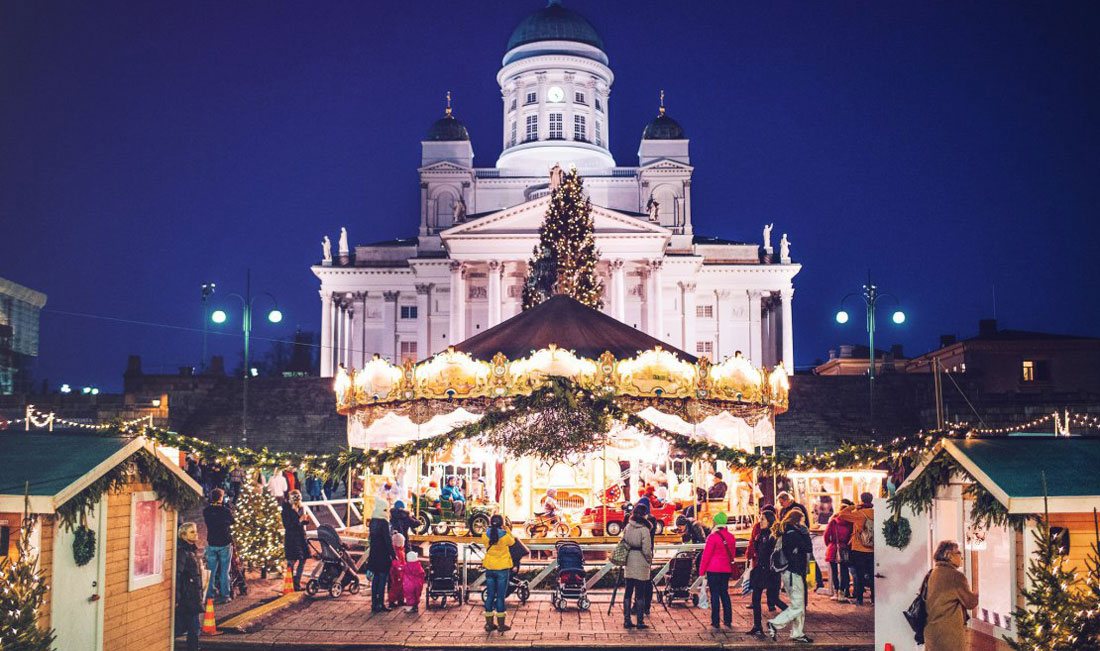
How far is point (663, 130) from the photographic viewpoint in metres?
76.9

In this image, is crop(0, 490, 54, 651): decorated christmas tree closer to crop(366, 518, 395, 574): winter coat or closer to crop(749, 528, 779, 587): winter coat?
crop(366, 518, 395, 574): winter coat

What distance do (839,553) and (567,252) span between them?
44.4ft

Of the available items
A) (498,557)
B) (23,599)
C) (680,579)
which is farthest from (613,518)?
(23,599)

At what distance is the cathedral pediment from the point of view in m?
66.1

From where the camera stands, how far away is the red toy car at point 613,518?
2033 cm

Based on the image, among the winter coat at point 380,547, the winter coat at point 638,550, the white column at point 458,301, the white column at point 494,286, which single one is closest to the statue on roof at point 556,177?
the winter coat at point 380,547

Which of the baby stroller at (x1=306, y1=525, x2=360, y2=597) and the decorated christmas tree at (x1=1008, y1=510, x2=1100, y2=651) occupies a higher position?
the decorated christmas tree at (x1=1008, y1=510, x2=1100, y2=651)

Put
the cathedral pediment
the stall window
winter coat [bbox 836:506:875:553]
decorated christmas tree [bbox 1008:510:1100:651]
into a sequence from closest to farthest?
decorated christmas tree [bbox 1008:510:1100:651], the stall window, winter coat [bbox 836:506:875:553], the cathedral pediment

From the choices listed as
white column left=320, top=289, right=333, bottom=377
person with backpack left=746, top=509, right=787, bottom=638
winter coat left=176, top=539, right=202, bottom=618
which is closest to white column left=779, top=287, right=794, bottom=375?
white column left=320, top=289, right=333, bottom=377

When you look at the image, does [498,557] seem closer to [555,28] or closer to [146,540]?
[146,540]

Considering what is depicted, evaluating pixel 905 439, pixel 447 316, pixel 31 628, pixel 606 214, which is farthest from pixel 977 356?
pixel 31 628

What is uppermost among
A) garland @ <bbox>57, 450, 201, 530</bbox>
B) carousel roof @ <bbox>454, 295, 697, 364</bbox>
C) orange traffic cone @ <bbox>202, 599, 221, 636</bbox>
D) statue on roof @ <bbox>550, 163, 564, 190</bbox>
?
statue on roof @ <bbox>550, 163, 564, 190</bbox>

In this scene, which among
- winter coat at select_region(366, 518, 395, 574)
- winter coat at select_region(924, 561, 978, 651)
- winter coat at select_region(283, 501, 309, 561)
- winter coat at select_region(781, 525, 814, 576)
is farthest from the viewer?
winter coat at select_region(283, 501, 309, 561)

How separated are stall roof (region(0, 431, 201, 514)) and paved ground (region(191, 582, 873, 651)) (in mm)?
3567
